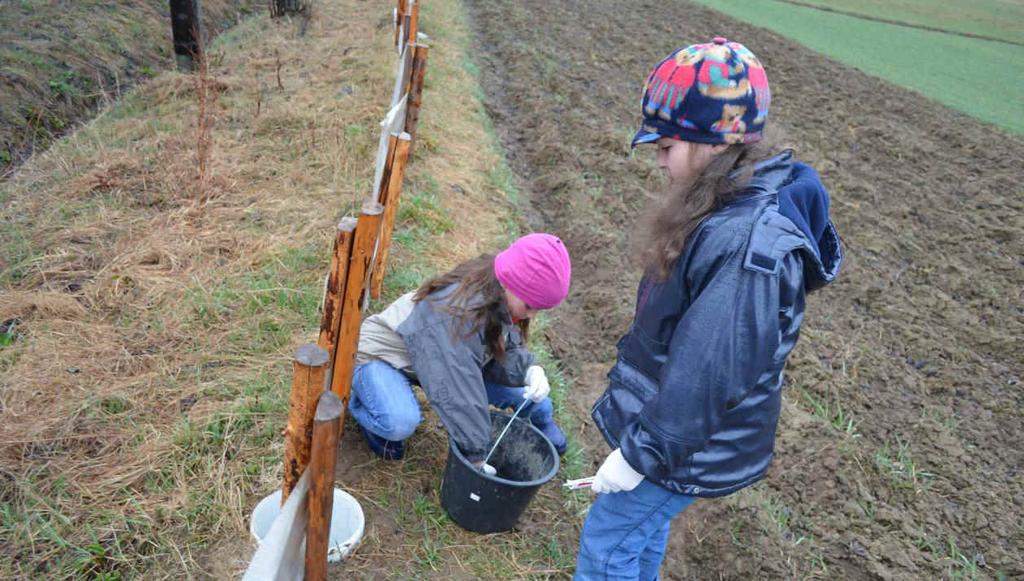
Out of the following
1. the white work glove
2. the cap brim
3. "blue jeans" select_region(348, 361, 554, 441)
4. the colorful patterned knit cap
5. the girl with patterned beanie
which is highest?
the colorful patterned knit cap

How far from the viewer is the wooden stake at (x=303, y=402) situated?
1739 millimetres

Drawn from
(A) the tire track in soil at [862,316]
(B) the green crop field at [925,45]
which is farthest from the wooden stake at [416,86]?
(B) the green crop field at [925,45]

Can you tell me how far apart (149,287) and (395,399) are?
5.96 feet

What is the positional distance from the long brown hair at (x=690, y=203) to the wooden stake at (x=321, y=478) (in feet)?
2.86

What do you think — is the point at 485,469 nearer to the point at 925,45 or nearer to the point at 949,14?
the point at 925,45

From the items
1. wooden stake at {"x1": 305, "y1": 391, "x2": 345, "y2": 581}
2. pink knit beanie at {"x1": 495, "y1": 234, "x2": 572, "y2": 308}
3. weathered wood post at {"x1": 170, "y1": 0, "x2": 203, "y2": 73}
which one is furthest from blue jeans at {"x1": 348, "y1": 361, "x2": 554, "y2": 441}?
weathered wood post at {"x1": 170, "y1": 0, "x2": 203, "y2": 73}

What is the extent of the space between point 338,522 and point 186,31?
6771mm

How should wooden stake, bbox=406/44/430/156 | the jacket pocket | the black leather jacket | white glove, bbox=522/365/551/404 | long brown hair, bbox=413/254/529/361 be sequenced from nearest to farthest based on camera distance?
the black leather jacket, the jacket pocket, long brown hair, bbox=413/254/529/361, white glove, bbox=522/365/551/404, wooden stake, bbox=406/44/430/156

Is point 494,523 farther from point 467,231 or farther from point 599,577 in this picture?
point 467,231

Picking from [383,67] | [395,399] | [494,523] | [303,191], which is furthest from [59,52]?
[494,523]

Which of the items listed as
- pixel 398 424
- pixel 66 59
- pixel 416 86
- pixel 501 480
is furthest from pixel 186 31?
pixel 501 480

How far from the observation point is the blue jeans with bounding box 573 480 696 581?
1.92 metres

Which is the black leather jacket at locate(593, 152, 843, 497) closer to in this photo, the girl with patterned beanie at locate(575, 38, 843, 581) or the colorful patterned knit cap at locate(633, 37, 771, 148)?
the girl with patterned beanie at locate(575, 38, 843, 581)

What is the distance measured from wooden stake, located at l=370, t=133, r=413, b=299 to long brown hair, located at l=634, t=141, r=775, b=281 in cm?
201
